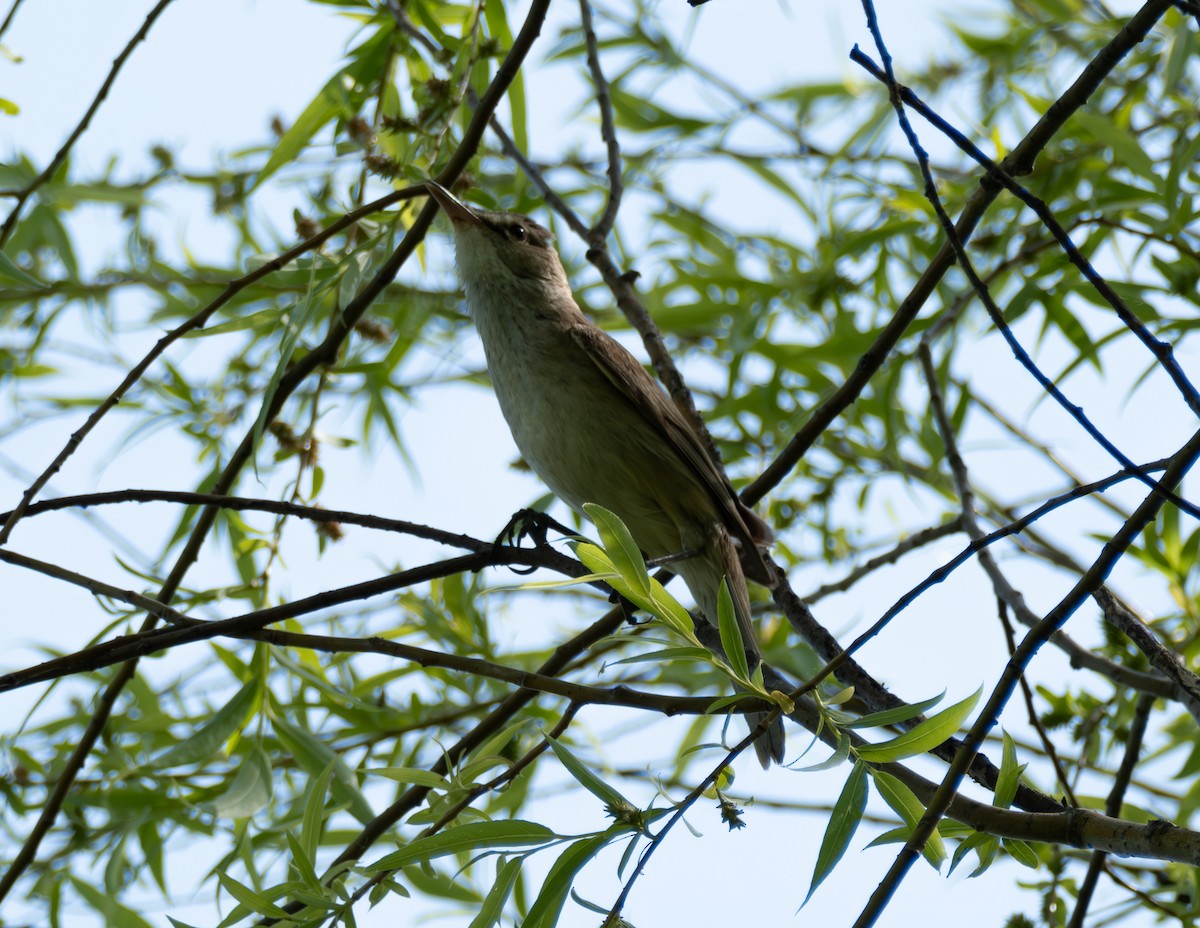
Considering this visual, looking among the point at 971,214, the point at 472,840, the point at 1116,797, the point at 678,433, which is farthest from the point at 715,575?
the point at 472,840

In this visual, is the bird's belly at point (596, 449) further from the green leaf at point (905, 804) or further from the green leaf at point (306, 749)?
the green leaf at point (905, 804)

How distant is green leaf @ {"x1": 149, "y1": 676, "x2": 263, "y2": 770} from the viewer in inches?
104

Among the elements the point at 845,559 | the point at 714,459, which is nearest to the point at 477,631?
the point at 714,459

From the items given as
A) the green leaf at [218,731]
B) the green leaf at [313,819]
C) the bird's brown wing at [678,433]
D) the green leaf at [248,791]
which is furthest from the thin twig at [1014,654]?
the green leaf at [218,731]

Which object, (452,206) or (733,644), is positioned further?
(452,206)

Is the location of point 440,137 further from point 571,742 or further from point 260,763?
point 571,742

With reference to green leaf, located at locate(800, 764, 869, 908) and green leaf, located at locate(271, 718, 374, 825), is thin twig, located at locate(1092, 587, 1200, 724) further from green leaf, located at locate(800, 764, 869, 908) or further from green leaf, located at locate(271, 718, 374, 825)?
green leaf, located at locate(271, 718, 374, 825)

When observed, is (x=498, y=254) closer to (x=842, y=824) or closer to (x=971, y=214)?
(x=971, y=214)

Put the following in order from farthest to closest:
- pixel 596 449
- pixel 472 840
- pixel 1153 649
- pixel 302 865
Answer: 1. pixel 596 449
2. pixel 1153 649
3. pixel 302 865
4. pixel 472 840

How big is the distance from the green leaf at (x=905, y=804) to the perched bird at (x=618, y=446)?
138 centimetres

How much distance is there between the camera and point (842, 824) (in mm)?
1650

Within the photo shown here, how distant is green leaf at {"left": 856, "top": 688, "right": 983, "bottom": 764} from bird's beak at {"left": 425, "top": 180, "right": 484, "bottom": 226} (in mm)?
1632

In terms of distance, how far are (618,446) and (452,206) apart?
0.79m

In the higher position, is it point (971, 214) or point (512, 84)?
point (512, 84)
